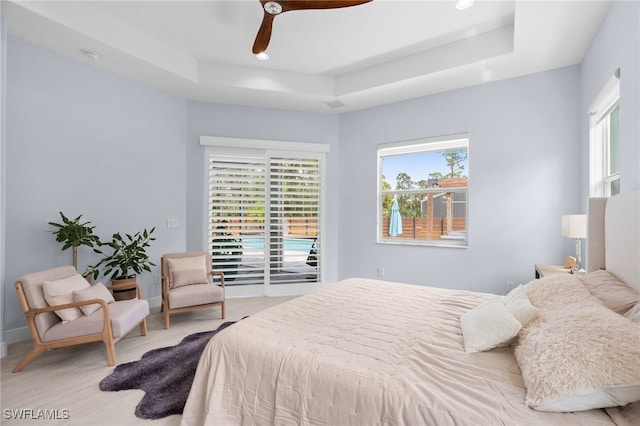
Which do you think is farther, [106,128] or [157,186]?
[157,186]

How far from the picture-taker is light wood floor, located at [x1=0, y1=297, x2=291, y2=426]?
186 cm

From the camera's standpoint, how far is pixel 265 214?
183 inches

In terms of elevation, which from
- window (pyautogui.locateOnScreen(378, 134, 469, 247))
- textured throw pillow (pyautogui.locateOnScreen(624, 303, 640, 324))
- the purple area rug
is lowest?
the purple area rug

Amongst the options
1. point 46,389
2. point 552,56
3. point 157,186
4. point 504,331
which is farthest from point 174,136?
point 552,56

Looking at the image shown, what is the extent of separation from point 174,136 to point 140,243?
162cm

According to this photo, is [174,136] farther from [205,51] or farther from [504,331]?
[504,331]

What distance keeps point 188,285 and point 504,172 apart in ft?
13.8

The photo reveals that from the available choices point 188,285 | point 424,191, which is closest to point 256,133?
point 188,285

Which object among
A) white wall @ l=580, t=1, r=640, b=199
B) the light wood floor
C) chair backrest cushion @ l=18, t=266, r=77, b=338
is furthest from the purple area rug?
white wall @ l=580, t=1, r=640, b=199

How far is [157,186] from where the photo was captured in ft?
13.7

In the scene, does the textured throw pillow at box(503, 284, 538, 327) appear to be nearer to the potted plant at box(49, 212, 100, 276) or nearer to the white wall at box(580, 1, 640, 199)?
the white wall at box(580, 1, 640, 199)

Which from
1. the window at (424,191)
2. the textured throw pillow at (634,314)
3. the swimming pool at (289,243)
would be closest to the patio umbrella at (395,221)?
the window at (424,191)

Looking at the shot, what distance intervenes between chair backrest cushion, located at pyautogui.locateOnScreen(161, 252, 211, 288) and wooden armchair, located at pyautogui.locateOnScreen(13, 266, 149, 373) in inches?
36.1

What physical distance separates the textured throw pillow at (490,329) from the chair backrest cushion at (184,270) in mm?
3124
